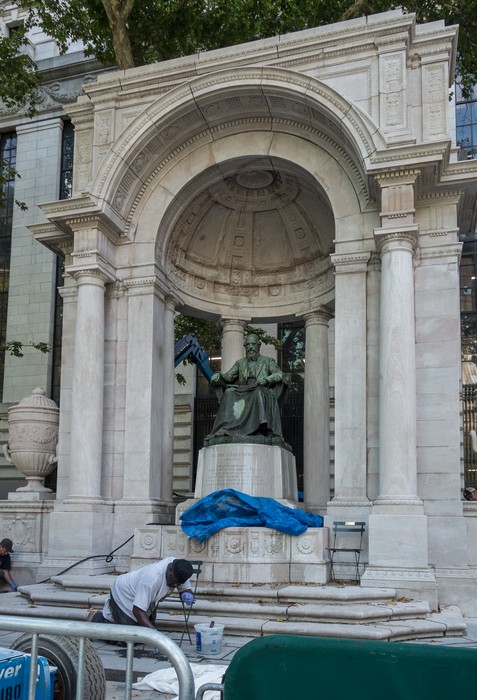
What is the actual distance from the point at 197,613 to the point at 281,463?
13.9ft

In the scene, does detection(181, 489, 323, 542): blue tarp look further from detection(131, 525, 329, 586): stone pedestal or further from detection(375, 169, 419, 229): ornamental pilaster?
detection(375, 169, 419, 229): ornamental pilaster

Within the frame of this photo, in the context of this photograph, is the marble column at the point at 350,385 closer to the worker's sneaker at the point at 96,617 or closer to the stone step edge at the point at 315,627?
the stone step edge at the point at 315,627

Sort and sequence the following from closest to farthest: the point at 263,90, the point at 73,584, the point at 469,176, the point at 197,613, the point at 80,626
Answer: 1. the point at 80,626
2. the point at 197,613
3. the point at 73,584
4. the point at 469,176
5. the point at 263,90

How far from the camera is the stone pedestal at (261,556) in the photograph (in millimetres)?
12922

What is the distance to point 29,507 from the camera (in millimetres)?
16750

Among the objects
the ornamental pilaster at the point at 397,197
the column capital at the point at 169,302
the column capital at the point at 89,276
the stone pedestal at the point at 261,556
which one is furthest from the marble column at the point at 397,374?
the column capital at the point at 89,276

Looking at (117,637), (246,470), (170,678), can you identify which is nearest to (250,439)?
(246,470)

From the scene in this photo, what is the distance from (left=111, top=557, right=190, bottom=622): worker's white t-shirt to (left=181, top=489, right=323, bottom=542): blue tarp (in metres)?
3.75

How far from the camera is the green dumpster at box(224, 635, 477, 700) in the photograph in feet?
12.3

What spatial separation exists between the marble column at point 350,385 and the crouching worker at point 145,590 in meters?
5.86

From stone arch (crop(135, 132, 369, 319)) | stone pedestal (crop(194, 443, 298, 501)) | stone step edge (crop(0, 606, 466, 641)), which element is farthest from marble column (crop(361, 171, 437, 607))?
stone pedestal (crop(194, 443, 298, 501))

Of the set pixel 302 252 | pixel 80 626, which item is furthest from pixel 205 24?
pixel 80 626

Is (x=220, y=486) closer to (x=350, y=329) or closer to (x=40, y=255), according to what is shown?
(x=350, y=329)

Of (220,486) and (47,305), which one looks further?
(47,305)
